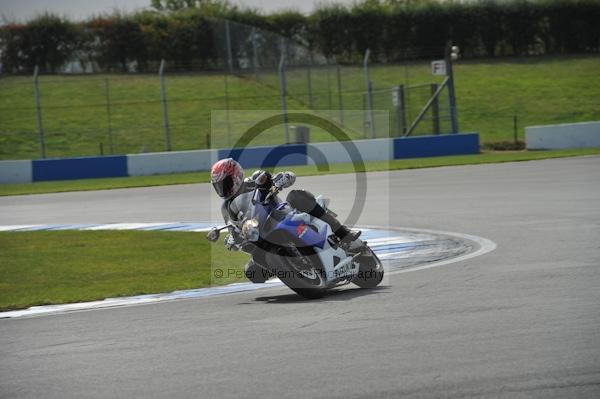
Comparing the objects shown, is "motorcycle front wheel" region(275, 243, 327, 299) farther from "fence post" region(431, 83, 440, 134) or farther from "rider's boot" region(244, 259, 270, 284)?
"fence post" region(431, 83, 440, 134)

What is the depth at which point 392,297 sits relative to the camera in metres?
8.84

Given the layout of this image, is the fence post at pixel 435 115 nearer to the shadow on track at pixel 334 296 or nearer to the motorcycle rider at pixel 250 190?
the shadow on track at pixel 334 296

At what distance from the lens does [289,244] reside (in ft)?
29.5

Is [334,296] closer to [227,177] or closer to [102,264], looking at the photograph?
[227,177]

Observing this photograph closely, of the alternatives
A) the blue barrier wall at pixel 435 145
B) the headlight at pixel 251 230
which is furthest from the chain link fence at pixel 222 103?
the headlight at pixel 251 230

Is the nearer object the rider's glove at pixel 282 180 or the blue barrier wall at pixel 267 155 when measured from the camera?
the rider's glove at pixel 282 180

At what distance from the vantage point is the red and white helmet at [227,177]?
9.13 m

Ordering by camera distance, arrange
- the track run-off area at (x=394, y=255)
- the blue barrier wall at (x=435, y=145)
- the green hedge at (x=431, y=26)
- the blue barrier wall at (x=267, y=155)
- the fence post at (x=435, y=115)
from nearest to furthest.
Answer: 1. the track run-off area at (x=394, y=255)
2. the blue barrier wall at (x=267, y=155)
3. the blue barrier wall at (x=435, y=145)
4. the fence post at (x=435, y=115)
5. the green hedge at (x=431, y=26)

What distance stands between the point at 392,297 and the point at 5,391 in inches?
149

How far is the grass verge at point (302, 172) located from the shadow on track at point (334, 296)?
17.4 metres

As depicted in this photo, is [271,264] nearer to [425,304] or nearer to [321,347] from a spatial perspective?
[425,304]

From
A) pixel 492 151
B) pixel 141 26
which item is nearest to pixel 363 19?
pixel 141 26

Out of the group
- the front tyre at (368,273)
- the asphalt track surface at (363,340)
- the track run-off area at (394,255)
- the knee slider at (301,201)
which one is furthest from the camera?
the track run-off area at (394,255)

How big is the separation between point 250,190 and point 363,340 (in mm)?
2779
